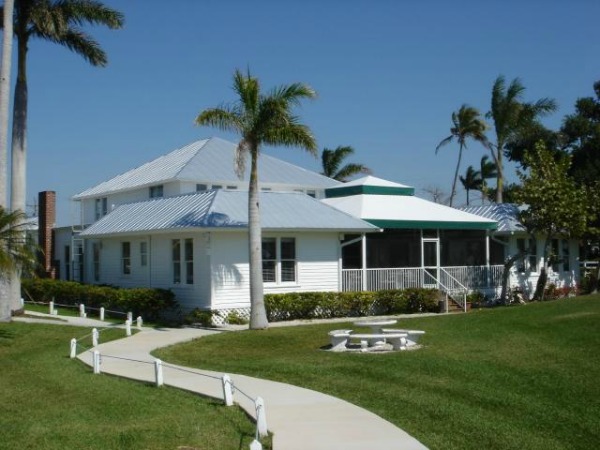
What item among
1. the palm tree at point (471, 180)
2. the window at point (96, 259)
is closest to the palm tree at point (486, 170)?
the palm tree at point (471, 180)

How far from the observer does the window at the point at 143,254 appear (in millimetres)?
29125

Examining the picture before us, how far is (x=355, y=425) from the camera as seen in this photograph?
35.1 feet

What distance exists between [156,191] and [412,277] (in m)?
11.3

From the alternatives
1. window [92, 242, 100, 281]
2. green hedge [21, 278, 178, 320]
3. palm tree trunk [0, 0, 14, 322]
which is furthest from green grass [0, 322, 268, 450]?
window [92, 242, 100, 281]

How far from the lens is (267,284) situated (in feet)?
87.9

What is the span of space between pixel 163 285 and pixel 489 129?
27.2 meters

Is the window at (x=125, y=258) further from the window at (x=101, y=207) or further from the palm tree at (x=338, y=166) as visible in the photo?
the palm tree at (x=338, y=166)

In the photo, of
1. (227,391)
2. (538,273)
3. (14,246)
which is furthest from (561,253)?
Answer: (227,391)

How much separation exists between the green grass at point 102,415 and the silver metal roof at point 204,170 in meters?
16.2

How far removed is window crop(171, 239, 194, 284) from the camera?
86.7 feet

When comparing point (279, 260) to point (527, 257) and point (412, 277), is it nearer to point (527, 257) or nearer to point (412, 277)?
point (412, 277)

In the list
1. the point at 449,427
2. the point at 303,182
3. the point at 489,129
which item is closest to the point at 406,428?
the point at 449,427

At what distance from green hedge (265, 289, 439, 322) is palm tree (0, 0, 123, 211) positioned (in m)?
9.18

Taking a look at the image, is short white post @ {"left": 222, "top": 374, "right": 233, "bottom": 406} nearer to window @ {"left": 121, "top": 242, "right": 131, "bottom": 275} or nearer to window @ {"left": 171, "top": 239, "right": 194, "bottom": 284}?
window @ {"left": 171, "top": 239, "right": 194, "bottom": 284}
